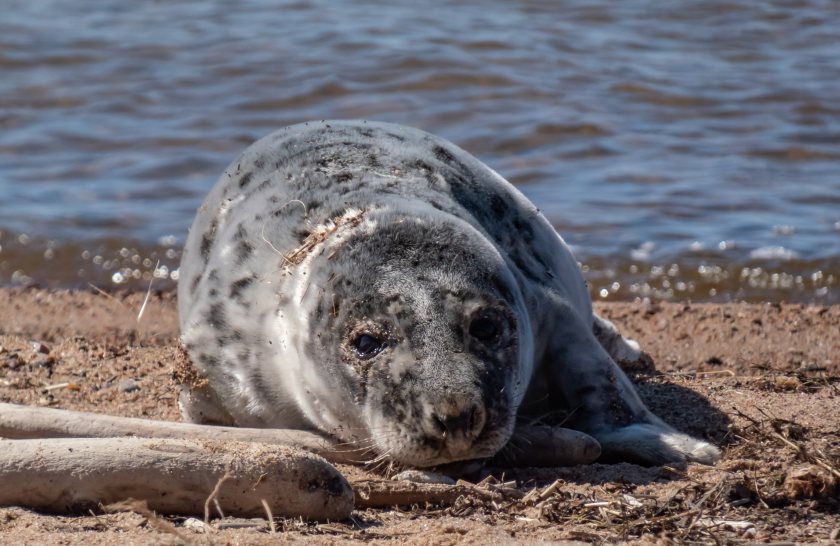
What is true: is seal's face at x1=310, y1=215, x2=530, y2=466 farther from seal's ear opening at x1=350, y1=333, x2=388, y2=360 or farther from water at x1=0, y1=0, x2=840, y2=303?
water at x1=0, y1=0, x2=840, y2=303

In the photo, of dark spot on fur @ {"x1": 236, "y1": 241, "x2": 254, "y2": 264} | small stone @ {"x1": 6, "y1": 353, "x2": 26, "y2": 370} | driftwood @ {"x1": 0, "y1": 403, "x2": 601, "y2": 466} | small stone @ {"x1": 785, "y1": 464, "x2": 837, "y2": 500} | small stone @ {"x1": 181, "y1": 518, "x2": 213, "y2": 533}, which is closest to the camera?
small stone @ {"x1": 181, "y1": 518, "x2": 213, "y2": 533}

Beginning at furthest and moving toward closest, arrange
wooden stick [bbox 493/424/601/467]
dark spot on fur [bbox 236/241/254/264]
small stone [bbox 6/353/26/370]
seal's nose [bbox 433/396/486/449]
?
small stone [bbox 6/353/26/370] < dark spot on fur [bbox 236/241/254/264] < wooden stick [bbox 493/424/601/467] < seal's nose [bbox 433/396/486/449]

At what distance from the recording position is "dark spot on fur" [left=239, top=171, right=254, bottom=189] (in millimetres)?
4805

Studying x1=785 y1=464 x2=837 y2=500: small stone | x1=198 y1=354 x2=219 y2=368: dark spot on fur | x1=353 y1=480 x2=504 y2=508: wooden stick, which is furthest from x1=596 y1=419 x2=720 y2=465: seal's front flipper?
x1=198 y1=354 x2=219 y2=368: dark spot on fur

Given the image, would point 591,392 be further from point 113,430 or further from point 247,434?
point 113,430

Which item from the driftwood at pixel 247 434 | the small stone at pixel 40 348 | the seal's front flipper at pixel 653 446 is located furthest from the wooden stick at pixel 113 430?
the small stone at pixel 40 348

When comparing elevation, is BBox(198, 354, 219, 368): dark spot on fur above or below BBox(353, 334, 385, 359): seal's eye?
below

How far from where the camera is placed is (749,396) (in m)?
4.78

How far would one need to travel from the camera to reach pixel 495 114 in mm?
10477

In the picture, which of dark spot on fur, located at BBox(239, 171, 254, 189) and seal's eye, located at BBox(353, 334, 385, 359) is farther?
dark spot on fur, located at BBox(239, 171, 254, 189)

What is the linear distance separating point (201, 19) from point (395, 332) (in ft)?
37.6

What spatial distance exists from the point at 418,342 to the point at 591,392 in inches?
35.9

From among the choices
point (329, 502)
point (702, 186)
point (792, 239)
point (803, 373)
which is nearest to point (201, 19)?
point (702, 186)

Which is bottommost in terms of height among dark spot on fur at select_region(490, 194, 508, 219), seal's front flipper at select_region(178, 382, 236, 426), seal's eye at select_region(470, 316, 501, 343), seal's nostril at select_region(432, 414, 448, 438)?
seal's front flipper at select_region(178, 382, 236, 426)
